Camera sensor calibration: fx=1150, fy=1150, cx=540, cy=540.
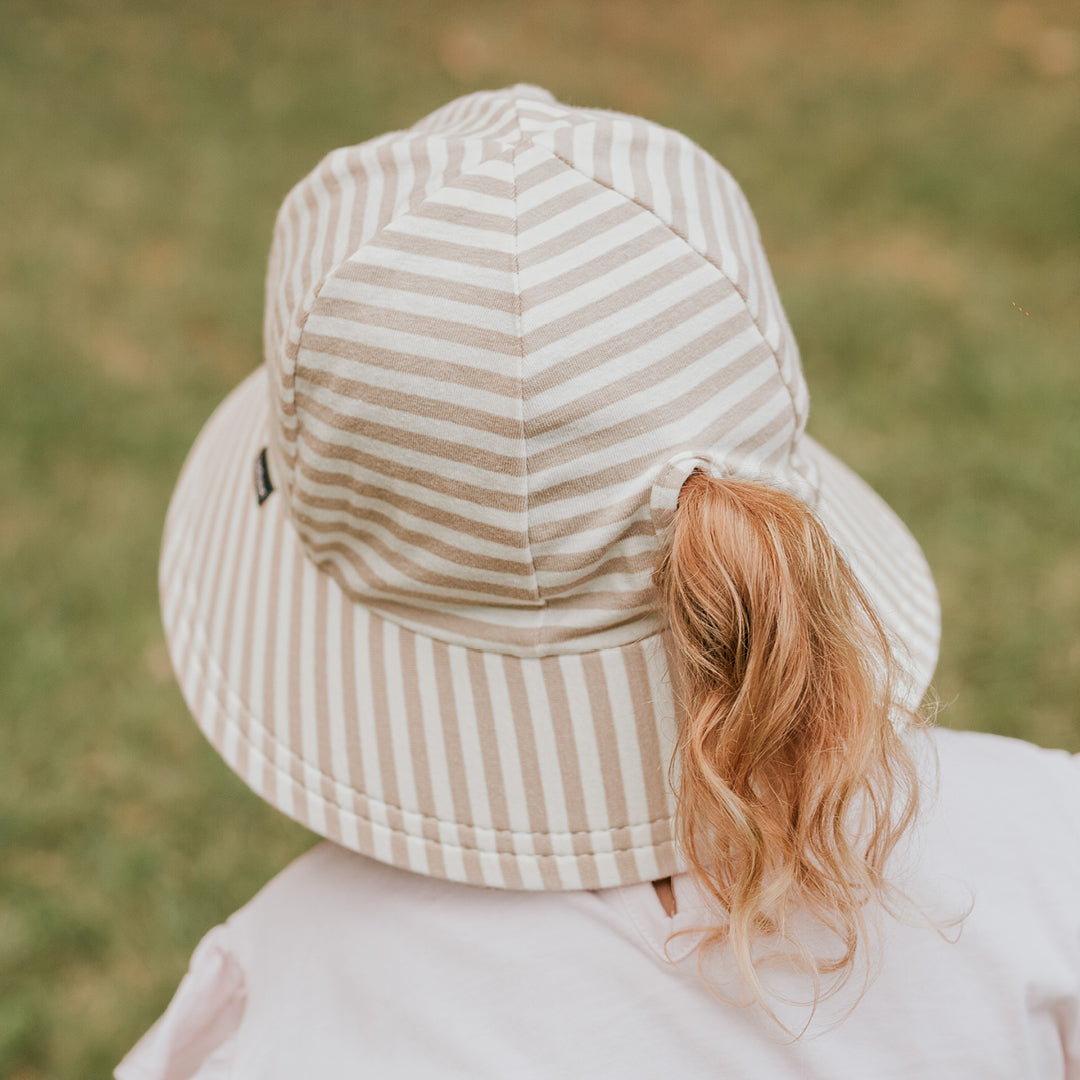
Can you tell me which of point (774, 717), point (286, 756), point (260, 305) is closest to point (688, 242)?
point (774, 717)

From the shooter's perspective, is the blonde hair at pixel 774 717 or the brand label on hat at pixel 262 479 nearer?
the blonde hair at pixel 774 717

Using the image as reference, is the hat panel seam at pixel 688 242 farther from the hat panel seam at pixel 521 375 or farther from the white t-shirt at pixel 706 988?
the white t-shirt at pixel 706 988

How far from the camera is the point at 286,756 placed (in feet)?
2.46

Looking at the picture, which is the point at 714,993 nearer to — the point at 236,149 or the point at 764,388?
the point at 764,388

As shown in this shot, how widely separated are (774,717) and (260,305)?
2.00 m

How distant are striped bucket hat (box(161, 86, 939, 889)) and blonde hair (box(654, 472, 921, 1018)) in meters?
0.04

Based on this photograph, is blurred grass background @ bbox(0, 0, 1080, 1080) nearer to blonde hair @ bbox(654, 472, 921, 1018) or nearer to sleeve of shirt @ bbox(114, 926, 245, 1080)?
sleeve of shirt @ bbox(114, 926, 245, 1080)

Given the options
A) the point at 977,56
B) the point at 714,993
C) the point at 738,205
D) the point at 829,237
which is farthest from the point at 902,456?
the point at 977,56

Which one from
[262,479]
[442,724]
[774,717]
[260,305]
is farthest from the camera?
[260,305]

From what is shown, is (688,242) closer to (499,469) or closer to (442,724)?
(499,469)

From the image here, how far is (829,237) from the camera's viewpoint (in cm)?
241

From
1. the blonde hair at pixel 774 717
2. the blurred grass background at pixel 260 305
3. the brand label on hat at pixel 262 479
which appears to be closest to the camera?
the blonde hair at pixel 774 717

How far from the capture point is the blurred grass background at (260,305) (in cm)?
154

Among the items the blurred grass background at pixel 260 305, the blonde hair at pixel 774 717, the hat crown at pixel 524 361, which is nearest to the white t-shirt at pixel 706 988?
the blonde hair at pixel 774 717
